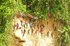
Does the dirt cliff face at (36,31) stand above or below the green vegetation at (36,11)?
below

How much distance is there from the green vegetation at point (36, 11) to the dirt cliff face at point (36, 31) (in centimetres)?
14

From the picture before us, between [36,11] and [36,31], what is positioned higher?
[36,11]

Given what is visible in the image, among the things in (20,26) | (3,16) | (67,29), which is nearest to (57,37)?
(67,29)

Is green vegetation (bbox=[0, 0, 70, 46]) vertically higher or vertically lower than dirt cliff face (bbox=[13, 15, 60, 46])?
higher

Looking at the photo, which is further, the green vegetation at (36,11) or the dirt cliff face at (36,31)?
the dirt cliff face at (36,31)

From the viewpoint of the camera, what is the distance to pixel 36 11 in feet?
21.8

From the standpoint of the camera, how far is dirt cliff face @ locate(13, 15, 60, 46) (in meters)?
6.23

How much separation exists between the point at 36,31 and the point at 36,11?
43 cm

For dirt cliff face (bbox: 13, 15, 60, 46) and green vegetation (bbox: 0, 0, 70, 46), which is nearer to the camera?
green vegetation (bbox: 0, 0, 70, 46)

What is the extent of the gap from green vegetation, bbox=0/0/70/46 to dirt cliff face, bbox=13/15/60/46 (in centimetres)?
14

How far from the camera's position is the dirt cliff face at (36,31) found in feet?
20.4

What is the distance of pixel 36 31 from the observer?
263 inches

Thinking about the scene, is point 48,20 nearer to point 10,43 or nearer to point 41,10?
point 41,10

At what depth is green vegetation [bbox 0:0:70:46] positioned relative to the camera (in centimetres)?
592
